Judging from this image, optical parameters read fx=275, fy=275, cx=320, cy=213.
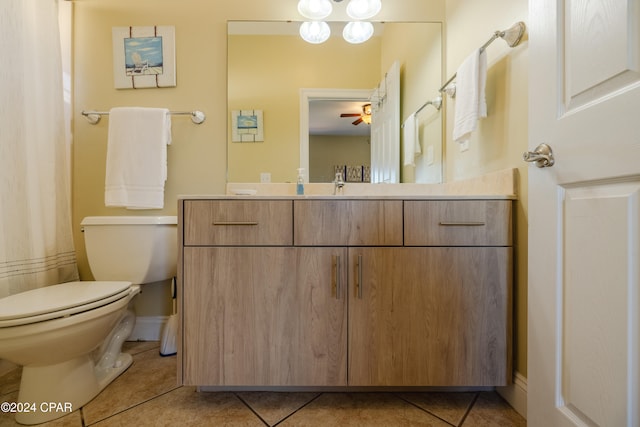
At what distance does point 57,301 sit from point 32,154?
772mm

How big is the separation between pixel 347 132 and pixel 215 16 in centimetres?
102

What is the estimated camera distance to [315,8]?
4.98 feet

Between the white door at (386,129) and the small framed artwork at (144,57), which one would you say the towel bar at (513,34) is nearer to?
the white door at (386,129)

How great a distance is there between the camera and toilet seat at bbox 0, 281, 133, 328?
85 cm

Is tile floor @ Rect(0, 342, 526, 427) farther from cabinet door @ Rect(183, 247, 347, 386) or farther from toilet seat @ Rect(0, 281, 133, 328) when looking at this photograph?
toilet seat @ Rect(0, 281, 133, 328)

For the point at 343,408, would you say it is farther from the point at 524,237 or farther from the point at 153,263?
the point at 153,263

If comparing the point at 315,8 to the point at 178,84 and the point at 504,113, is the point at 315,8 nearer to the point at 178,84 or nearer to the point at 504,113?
the point at 178,84

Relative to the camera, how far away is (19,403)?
37.9 inches

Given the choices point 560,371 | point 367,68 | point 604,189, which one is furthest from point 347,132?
point 560,371

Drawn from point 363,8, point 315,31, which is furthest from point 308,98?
point 363,8

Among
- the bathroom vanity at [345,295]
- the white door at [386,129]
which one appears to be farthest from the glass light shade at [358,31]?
the bathroom vanity at [345,295]

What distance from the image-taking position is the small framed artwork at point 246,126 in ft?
5.12

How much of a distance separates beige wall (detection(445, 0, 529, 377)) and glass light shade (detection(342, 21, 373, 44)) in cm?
46

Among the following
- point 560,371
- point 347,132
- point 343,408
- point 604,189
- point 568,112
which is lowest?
point 343,408
